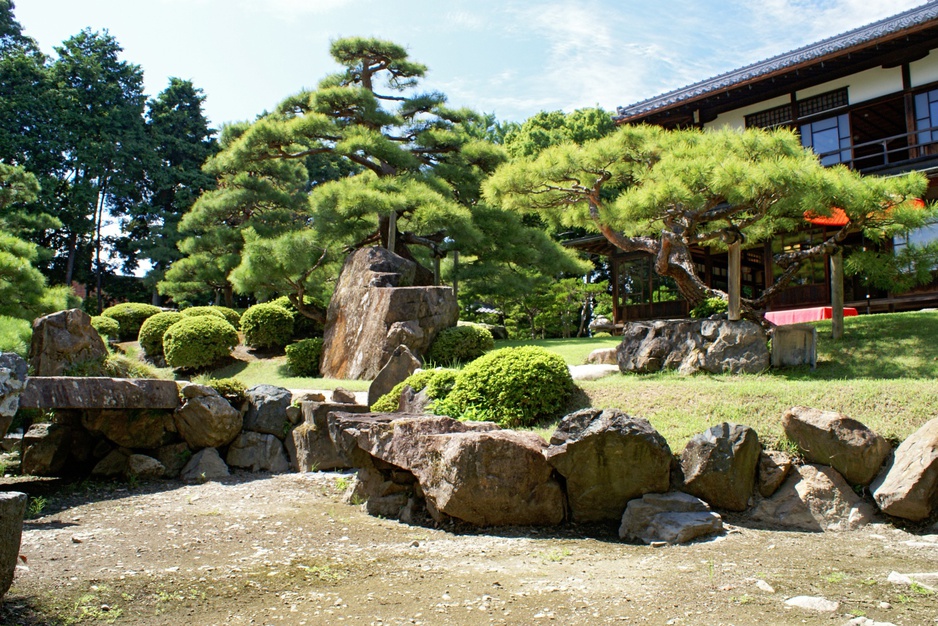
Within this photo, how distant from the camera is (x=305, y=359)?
13273mm

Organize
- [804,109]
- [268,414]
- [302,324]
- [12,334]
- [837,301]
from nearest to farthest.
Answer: [12,334], [268,414], [837,301], [804,109], [302,324]

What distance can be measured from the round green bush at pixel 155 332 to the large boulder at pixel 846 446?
44.4ft

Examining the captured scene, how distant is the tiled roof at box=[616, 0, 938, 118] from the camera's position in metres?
13.4

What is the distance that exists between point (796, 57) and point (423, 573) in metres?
15.3

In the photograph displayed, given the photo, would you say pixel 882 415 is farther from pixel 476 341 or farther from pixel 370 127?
pixel 370 127

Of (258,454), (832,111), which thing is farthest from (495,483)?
(832,111)

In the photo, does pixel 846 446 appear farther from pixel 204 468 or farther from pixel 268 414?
pixel 204 468

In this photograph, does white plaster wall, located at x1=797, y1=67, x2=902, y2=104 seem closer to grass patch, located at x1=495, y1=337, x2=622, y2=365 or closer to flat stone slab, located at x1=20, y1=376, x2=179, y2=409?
grass patch, located at x1=495, y1=337, x2=622, y2=365

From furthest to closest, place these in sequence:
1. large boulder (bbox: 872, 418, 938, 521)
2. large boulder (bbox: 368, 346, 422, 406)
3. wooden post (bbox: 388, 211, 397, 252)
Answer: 1. wooden post (bbox: 388, 211, 397, 252)
2. large boulder (bbox: 368, 346, 422, 406)
3. large boulder (bbox: 872, 418, 938, 521)

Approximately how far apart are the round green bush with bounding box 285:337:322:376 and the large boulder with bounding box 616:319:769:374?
6.65 metres

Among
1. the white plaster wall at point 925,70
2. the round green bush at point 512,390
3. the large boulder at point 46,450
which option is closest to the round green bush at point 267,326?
the large boulder at point 46,450

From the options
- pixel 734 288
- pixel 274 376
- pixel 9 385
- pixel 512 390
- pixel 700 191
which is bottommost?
pixel 274 376

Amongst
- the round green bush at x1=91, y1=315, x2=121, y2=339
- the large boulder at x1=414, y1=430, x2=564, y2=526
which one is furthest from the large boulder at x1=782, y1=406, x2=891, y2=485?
the round green bush at x1=91, y1=315, x2=121, y2=339

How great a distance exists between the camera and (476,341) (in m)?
12.1
